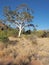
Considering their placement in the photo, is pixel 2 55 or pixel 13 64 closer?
pixel 13 64

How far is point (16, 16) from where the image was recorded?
56.5 meters

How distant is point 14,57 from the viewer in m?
15.5

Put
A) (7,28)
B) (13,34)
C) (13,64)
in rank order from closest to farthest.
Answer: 1. (13,64)
2. (13,34)
3. (7,28)

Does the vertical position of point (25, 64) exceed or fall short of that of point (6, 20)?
it falls short

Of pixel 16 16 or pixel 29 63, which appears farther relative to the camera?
pixel 16 16

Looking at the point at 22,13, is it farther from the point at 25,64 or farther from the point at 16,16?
the point at 25,64

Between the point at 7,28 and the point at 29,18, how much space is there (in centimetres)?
841

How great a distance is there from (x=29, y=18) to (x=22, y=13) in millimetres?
2395

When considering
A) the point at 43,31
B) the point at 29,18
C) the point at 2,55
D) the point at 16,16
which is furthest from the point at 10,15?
the point at 2,55

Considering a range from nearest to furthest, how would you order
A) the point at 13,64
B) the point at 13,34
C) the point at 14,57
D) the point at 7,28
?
the point at 13,64, the point at 14,57, the point at 13,34, the point at 7,28

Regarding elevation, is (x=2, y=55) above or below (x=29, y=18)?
below

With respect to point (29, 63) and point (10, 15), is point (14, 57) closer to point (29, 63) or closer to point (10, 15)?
point (29, 63)

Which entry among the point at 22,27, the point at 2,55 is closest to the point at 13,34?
the point at 22,27

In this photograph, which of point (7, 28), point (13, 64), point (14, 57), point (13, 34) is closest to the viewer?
point (13, 64)
